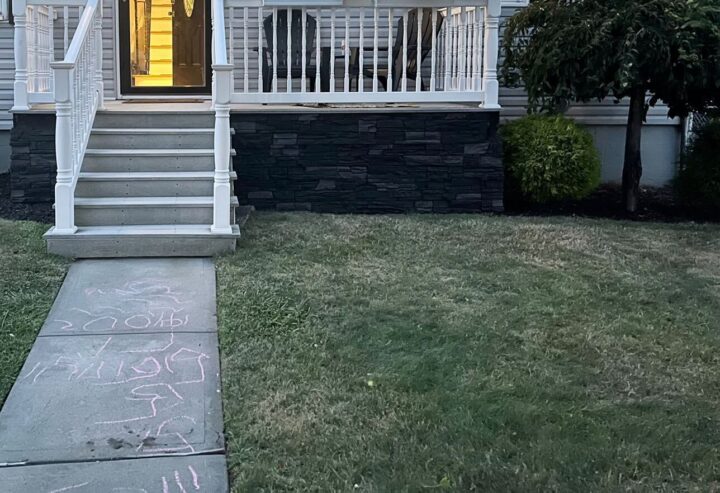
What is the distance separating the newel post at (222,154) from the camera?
629 cm

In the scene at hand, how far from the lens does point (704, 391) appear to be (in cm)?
398

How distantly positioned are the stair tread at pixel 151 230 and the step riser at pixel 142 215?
0.18 feet

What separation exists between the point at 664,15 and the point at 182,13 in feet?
17.4

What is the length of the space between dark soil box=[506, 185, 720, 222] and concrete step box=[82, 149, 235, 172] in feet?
9.92

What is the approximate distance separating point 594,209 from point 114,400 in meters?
5.99

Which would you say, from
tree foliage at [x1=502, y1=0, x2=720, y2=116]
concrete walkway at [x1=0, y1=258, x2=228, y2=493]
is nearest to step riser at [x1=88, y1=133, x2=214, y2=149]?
concrete walkway at [x1=0, y1=258, x2=228, y2=493]

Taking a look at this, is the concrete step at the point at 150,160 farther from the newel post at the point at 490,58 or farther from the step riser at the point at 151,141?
the newel post at the point at 490,58

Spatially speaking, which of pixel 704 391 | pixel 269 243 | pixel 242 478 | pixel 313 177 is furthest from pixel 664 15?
pixel 242 478

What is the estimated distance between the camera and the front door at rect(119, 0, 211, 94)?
31.6 feet

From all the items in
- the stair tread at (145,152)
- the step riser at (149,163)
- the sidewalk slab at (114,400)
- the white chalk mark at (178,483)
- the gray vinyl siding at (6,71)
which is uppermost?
the gray vinyl siding at (6,71)

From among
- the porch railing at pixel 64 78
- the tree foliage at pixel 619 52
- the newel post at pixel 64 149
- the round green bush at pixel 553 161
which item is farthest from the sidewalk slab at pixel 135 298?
the tree foliage at pixel 619 52

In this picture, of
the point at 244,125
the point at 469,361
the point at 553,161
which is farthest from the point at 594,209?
the point at 469,361

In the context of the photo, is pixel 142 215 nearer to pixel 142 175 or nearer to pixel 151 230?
pixel 151 230

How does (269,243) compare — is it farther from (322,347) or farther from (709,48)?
(709,48)
